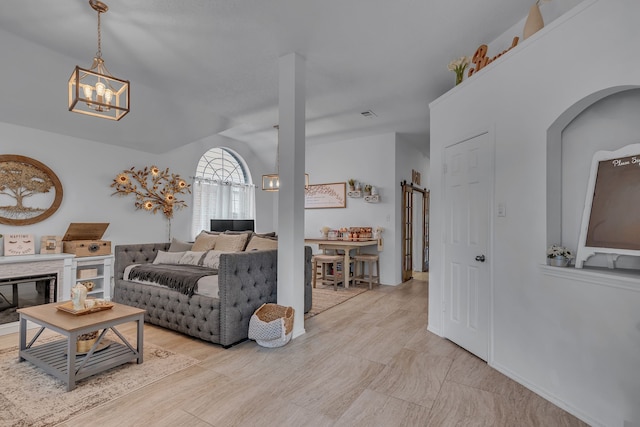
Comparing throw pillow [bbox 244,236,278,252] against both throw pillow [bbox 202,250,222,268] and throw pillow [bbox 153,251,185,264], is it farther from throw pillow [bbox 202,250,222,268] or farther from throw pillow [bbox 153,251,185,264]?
throw pillow [bbox 153,251,185,264]

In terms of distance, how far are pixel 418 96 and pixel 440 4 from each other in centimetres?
187

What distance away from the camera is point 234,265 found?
300 centimetres

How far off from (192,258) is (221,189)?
281cm

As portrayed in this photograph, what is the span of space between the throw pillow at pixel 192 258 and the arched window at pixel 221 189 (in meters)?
2.03

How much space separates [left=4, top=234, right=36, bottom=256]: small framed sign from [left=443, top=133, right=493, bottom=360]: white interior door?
4.84 m

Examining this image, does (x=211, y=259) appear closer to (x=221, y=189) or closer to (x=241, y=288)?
(x=241, y=288)

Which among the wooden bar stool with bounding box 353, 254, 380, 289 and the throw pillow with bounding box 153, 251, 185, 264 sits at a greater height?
the throw pillow with bounding box 153, 251, 185, 264

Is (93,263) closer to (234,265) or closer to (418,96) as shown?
(234,265)

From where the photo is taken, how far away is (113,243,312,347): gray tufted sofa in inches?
116

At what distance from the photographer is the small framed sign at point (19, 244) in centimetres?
362

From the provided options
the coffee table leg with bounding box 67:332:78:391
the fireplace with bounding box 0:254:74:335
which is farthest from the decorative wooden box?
the coffee table leg with bounding box 67:332:78:391

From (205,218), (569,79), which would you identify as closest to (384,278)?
(205,218)

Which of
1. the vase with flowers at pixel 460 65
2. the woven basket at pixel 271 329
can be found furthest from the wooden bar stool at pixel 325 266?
the vase with flowers at pixel 460 65

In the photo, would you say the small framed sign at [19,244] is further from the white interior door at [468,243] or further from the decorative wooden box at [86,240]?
the white interior door at [468,243]
